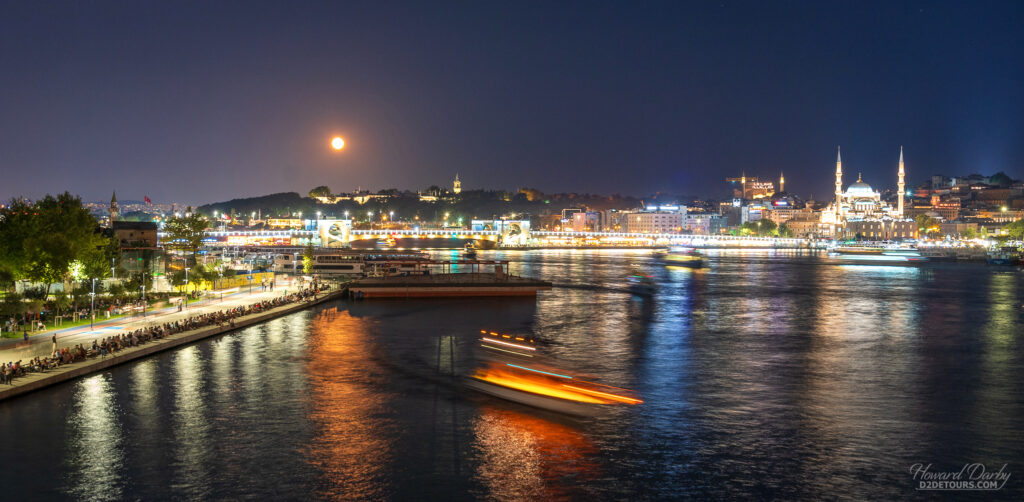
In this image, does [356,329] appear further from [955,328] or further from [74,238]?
[955,328]

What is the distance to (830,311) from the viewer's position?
112 ft

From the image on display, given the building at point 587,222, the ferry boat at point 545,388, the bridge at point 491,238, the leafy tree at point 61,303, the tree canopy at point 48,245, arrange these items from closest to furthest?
the ferry boat at point 545,388 < the leafy tree at point 61,303 < the tree canopy at point 48,245 < the bridge at point 491,238 < the building at point 587,222

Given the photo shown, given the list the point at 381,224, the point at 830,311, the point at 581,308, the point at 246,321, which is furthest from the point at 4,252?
the point at 381,224

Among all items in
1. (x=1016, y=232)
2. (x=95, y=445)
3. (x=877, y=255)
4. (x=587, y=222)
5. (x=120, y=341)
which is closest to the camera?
(x=95, y=445)

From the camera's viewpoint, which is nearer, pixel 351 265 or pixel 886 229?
pixel 351 265

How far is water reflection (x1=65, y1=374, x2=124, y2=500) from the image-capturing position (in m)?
10.8

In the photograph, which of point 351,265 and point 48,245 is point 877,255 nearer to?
point 351,265

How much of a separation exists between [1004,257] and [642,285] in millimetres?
→ 50547

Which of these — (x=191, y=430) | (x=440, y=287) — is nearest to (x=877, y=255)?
(x=440, y=287)

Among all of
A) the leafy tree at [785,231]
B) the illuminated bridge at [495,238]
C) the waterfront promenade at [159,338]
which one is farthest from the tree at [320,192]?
the waterfront promenade at [159,338]

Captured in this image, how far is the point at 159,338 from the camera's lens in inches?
831

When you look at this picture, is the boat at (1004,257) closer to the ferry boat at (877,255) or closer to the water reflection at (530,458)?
the ferry boat at (877,255)

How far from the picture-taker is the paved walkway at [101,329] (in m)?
17.7

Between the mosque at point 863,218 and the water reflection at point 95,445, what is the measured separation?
132 metres
